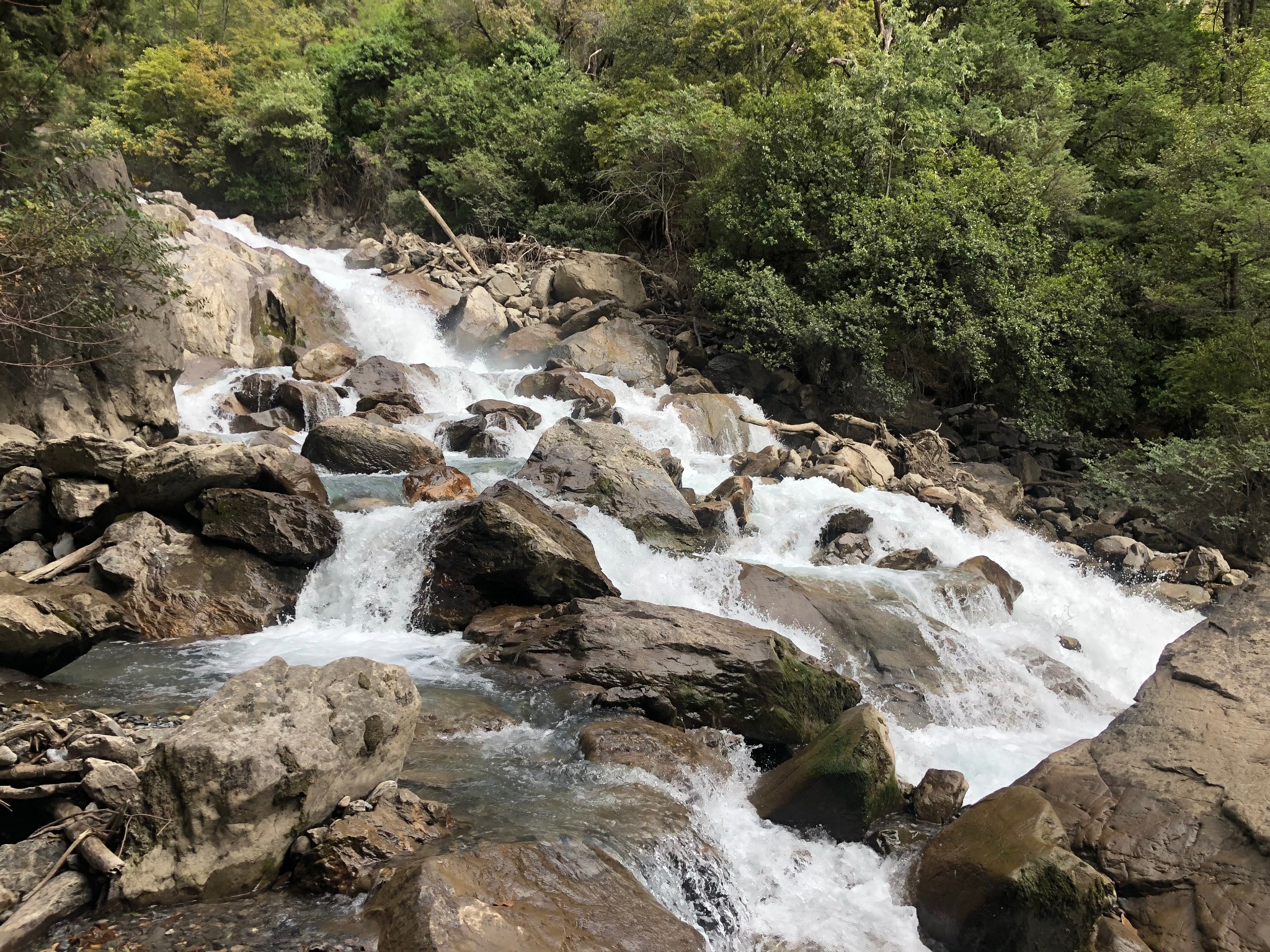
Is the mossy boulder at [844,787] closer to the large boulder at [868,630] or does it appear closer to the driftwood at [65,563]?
the large boulder at [868,630]

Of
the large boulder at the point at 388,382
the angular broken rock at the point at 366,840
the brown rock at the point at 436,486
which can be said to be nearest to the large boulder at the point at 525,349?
the large boulder at the point at 388,382

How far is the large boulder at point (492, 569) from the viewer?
8.34 m

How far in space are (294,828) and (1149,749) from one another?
5.11 m

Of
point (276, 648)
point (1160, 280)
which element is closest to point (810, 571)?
point (276, 648)

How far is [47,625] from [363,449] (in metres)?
5.85

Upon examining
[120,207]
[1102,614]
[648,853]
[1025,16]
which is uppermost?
[1025,16]

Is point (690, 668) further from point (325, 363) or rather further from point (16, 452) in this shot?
point (325, 363)

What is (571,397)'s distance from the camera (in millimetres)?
15945

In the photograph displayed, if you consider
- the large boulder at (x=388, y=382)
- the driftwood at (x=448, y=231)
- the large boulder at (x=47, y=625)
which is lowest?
the large boulder at (x=388, y=382)

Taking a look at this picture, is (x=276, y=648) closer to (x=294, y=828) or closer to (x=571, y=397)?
(x=294, y=828)

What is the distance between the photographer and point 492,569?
838cm

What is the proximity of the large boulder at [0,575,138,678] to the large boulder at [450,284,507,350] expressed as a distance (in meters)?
12.8

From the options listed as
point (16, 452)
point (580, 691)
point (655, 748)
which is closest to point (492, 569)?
point (580, 691)

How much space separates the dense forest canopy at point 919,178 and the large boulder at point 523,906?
10.2 metres
